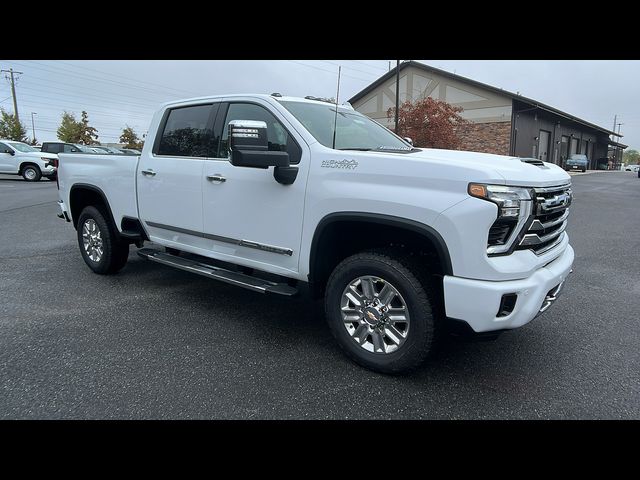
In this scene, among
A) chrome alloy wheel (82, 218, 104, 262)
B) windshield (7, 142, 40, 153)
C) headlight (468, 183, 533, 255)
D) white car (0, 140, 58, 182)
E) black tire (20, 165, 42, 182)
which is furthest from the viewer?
windshield (7, 142, 40, 153)

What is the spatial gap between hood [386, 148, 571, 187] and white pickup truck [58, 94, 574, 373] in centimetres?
1

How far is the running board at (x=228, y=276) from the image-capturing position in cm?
356

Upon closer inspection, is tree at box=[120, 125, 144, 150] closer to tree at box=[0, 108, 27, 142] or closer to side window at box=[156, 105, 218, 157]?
tree at box=[0, 108, 27, 142]

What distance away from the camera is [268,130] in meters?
3.84

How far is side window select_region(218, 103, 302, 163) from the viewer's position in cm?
355

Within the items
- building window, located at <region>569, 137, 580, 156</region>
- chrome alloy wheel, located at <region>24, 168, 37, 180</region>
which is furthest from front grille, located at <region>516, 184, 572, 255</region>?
building window, located at <region>569, 137, 580, 156</region>

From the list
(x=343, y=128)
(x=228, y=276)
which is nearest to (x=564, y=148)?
(x=343, y=128)

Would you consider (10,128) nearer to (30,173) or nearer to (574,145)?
(30,173)

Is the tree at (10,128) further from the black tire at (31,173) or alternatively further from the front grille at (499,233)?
the front grille at (499,233)

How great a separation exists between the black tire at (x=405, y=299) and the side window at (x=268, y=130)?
100 centimetres

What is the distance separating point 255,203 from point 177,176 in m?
1.13
